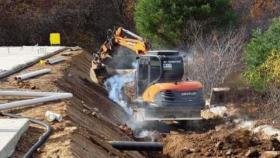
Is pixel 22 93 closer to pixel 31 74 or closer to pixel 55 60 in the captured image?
pixel 31 74

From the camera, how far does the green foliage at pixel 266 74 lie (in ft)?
59.9

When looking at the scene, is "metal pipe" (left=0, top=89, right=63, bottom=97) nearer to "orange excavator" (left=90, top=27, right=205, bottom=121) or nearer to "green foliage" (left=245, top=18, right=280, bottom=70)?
"orange excavator" (left=90, top=27, right=205, bottom=121)

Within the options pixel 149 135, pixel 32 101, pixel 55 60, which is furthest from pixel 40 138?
pixel 55 60

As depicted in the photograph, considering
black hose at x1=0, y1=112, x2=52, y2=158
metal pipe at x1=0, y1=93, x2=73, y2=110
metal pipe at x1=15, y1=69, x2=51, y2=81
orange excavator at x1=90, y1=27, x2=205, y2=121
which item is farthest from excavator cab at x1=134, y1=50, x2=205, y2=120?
black hose at x1=0, y1=112, x2=52, y2=158

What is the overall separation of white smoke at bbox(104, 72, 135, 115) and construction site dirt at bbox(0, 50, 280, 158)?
1.08ft

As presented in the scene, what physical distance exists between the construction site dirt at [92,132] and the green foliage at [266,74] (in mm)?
1800

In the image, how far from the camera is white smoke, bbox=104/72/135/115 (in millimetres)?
19953

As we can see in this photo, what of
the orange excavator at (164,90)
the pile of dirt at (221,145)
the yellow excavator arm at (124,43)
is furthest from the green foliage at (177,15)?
the pile of dirt at (221,145)

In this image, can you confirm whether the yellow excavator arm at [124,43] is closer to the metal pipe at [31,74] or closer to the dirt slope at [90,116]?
the dirt slope at [90,116]

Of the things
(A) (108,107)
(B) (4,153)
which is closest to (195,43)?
(A) (108,107)

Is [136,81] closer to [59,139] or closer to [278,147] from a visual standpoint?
[278,147]

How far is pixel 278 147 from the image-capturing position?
47.2 feet

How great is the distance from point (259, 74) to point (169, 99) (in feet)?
12.6

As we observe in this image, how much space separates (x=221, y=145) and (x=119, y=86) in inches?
265
